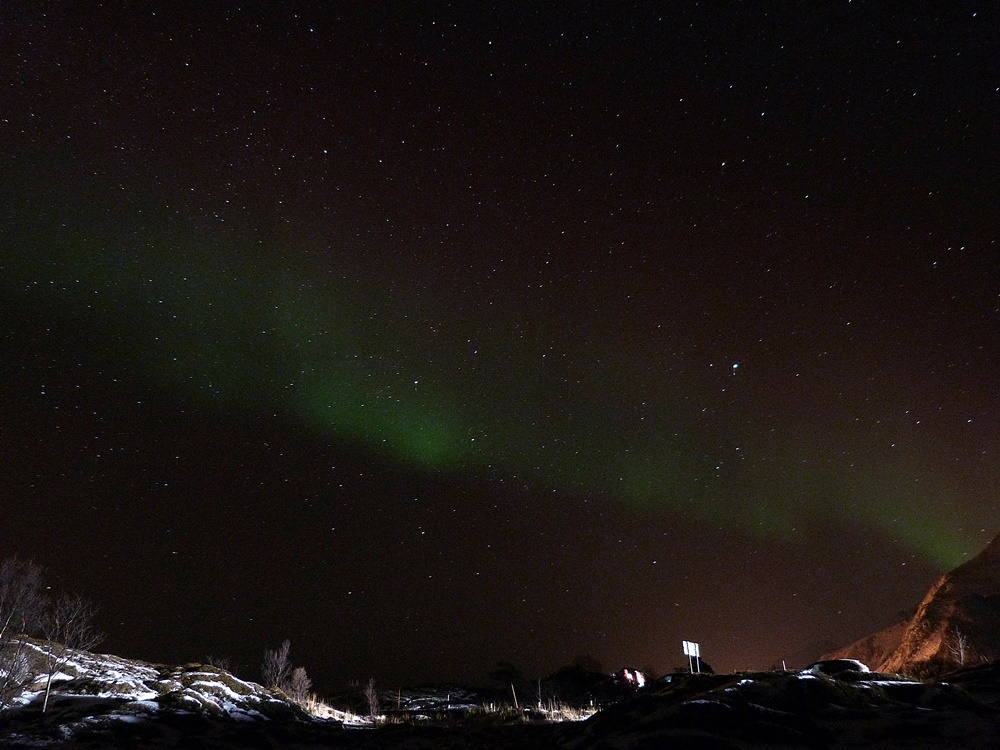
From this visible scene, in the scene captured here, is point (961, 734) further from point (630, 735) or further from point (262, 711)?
point (262, 711)

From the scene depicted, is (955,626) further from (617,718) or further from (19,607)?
(19,607)

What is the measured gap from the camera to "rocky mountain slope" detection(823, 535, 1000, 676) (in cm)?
7567

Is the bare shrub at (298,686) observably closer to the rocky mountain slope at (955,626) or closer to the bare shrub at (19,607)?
the bare shrub at (19,607)

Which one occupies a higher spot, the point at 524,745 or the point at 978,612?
the point at 978,612

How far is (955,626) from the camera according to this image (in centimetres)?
8181

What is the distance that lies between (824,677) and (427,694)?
90.9 metres

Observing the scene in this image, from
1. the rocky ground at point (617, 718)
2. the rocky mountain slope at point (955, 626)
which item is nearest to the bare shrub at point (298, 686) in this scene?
the rocky ground at point (617, 718)

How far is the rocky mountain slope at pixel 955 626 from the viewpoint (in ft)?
248

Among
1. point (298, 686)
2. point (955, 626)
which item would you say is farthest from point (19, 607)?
point (955, 626)

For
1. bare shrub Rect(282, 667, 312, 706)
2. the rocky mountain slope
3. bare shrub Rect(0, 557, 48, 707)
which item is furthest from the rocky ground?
the rocky mountain slope

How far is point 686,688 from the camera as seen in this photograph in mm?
35125

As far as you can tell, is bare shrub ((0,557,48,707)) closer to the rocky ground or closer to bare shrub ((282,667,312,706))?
the rocky ground

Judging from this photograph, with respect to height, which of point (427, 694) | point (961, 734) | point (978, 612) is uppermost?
point (978, 612)

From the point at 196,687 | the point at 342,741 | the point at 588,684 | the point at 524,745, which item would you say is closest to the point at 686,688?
the point at 524,745
